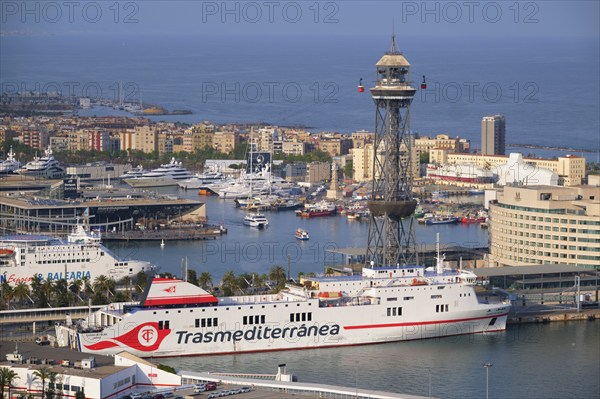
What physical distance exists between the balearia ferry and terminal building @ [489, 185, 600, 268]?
2.94 m

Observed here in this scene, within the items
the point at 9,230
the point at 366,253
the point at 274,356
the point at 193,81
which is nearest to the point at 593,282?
the point at 366,253

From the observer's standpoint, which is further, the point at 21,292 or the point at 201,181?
the point at 201,181

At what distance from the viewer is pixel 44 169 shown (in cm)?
4325

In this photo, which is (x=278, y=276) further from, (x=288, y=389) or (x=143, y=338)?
(x=288, y=389)

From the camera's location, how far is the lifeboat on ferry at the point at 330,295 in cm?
2280

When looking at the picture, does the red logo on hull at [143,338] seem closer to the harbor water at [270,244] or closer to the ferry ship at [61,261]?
the ferry ship at [61,261]

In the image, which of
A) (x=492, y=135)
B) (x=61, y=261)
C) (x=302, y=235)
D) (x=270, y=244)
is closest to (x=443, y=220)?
(x=302, y=235)

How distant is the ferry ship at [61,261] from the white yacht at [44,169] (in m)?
16.3

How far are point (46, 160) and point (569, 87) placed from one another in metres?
38.4

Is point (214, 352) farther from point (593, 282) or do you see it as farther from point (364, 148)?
point (364, 148)

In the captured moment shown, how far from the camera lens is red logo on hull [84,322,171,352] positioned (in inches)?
846

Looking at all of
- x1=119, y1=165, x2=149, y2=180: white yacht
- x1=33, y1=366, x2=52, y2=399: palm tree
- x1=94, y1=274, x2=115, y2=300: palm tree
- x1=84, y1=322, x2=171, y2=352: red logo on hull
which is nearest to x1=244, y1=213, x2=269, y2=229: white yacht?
x1=119, y1=165, x2=149, y2=180: white yacht

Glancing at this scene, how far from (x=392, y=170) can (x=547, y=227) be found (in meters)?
2.67

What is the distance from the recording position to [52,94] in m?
68.8
